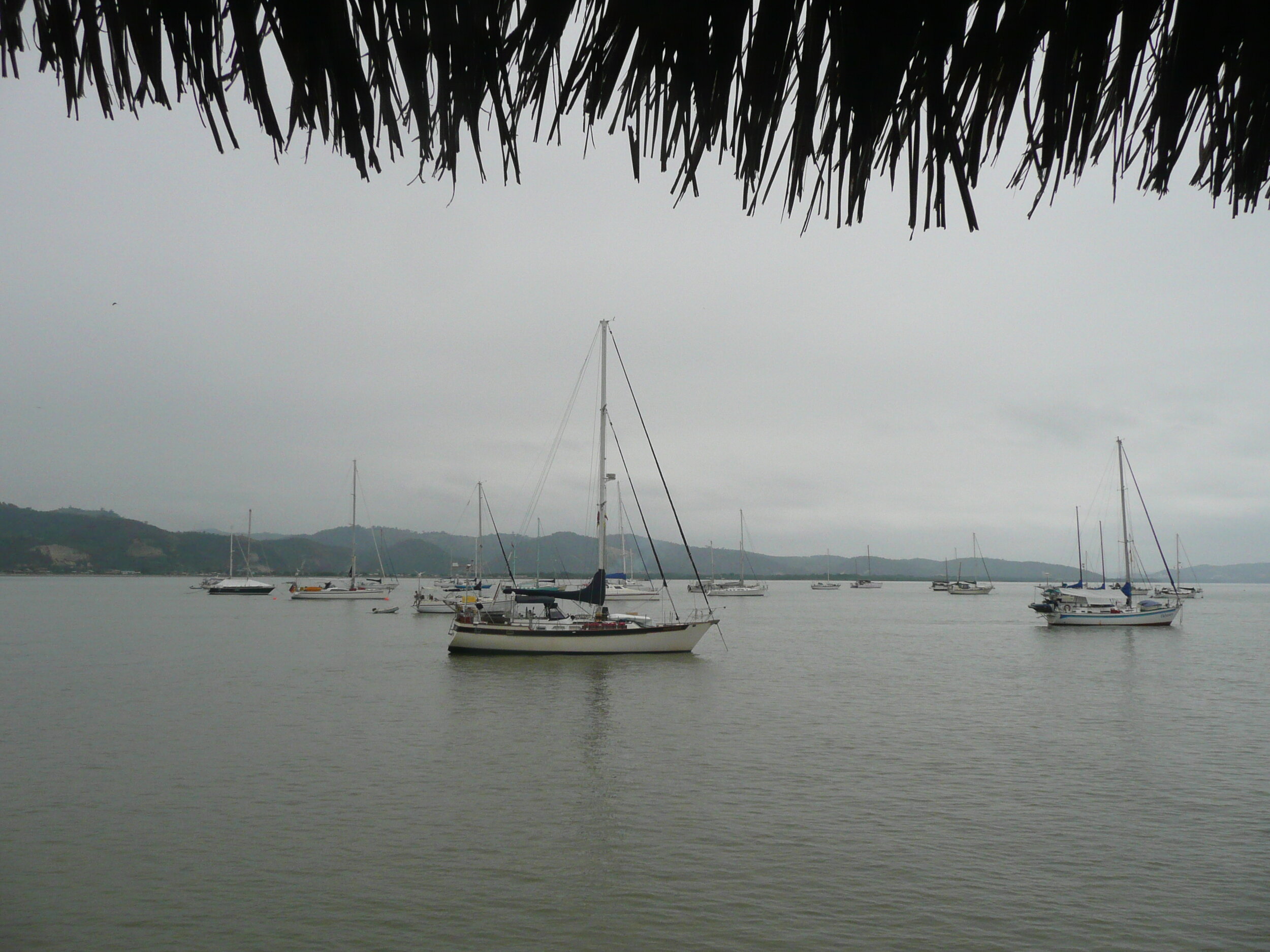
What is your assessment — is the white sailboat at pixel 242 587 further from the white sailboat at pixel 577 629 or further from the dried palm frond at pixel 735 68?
the dried palm frond at pixel 735 68

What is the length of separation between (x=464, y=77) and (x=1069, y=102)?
1742 millimetres

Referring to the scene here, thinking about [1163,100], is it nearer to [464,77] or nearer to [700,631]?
[464,77]

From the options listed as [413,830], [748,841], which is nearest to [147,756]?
[413,830]

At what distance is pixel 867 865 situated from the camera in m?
12.3

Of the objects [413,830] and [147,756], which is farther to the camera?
[147,756]

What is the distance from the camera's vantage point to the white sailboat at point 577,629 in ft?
114

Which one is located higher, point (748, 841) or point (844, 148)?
point (844, 148)

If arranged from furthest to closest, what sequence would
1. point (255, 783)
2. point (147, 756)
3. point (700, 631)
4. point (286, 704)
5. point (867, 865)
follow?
point (700, 631) → point (286, 704) → point (147, 756) → point (255, 783) → point (867, 865)

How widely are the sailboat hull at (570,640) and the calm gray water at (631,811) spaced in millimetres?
1399

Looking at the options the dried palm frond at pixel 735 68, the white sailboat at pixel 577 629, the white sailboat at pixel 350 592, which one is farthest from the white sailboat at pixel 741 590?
the dried palm frond at pixel 735 68

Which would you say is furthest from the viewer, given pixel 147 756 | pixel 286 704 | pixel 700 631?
pixel 700 631

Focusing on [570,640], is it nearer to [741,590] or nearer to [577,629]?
[577,629]

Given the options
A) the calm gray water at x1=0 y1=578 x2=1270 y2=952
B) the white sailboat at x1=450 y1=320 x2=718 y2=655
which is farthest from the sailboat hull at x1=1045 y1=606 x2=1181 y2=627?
the white sailboat at x1=450 y1=320 x2=718 y2=655

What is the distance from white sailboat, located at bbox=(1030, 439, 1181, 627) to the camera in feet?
182
